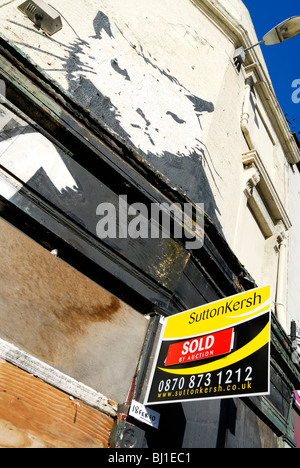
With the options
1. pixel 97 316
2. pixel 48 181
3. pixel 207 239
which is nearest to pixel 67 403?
pixel 97 316

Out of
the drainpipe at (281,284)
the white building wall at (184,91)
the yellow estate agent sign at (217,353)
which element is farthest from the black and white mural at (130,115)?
the drainpipe at (281,284)

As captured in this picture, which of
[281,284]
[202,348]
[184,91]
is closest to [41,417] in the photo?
[202,348]

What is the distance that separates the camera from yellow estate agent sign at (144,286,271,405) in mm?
2652

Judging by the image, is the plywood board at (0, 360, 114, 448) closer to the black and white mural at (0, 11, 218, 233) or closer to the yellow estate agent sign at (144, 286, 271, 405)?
the yellow estate agent sign at (144, 286, 271, 405)

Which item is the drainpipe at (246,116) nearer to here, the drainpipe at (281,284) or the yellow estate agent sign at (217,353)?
the drainpipe at (281,284)

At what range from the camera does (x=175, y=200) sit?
422cm

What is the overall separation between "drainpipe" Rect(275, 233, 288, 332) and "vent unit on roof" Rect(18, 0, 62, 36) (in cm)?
580

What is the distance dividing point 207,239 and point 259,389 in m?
2.14

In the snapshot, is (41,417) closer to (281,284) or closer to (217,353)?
(217,353)

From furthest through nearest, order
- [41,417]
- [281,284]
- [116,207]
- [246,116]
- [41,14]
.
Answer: [281,284] < [246,116] < [41,14] < [116,207] < [41,417]

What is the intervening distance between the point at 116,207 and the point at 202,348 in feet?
5.27

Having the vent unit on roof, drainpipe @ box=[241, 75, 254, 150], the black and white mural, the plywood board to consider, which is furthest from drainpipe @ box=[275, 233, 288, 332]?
the vent unit on roof

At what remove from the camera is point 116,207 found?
12.3 feet
